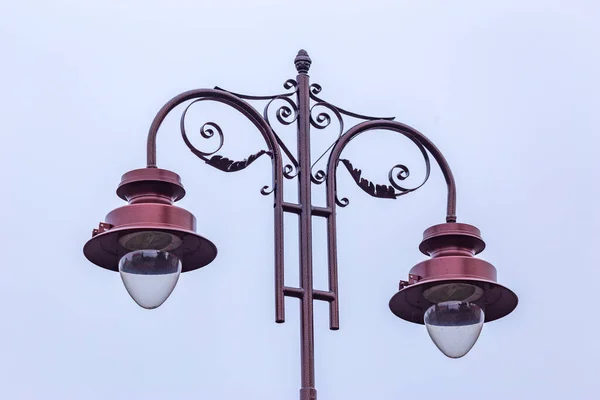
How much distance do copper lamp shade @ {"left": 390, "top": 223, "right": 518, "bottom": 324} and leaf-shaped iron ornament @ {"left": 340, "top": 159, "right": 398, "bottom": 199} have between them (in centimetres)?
52

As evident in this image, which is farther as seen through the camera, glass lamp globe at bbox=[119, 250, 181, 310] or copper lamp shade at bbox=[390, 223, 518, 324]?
copper lamp shade at bbox=[390, 223, 518, 324]

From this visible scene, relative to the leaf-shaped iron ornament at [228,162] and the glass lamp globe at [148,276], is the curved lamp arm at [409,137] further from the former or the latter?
the glass lamp globe at [148,276]

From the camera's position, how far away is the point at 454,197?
10.3 meters

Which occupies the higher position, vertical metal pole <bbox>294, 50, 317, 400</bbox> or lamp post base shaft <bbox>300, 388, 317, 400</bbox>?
vertical metal pole <bbox>294, 50, 317, 400</bbox>

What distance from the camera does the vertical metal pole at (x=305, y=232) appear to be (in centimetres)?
924

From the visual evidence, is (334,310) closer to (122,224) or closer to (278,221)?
(278,221)

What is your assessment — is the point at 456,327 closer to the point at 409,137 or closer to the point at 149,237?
the point at 409,137

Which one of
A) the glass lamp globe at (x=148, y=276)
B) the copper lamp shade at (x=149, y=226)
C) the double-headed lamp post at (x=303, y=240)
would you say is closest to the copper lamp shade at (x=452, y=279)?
the double-headed lamp post at (x=303, y=240)

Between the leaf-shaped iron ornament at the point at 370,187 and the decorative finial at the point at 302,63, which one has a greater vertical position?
the decorative finial at the point at 302,63

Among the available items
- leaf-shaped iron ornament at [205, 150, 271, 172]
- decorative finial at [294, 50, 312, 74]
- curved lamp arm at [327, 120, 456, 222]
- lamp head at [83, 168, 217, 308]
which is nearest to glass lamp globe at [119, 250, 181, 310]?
lamp head at [83, 168, 217, 308]

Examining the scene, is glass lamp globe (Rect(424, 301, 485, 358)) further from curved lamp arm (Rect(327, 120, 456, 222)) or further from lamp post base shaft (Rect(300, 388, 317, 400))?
lamp post base shaft (Rect(300, 388, 317, 400))

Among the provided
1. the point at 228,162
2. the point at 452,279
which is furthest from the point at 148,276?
the point at 452,279

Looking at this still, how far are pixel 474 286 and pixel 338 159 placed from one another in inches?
43.5

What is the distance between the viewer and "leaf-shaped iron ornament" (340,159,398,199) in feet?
33.6
